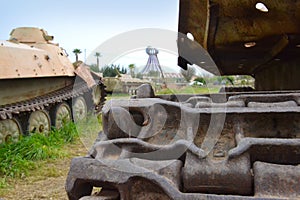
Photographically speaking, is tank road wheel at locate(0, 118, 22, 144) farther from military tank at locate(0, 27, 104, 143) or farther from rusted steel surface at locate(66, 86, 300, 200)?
rusted steel surface at locate(66, 86, 300, 200)

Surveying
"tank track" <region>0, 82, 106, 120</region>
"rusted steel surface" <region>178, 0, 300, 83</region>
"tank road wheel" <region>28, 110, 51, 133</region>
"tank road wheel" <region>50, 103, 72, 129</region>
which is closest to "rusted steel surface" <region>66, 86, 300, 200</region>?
"rusted steel surface" <region>178, 0, 300, 83</region>

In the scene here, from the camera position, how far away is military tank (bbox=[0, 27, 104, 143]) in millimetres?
7180

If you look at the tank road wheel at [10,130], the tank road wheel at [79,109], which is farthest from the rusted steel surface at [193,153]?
the tank road wheel at [79,109]

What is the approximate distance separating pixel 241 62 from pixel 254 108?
2.78m

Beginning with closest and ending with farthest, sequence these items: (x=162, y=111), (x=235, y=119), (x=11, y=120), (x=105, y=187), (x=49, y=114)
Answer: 1. (x=105, y=187)
2. (x=235, y=119)
3. (x=162, y=111)
4. (x=11, y=120)
5. (x=49, y=114)

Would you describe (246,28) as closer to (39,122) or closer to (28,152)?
(28,152)

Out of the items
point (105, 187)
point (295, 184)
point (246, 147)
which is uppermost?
point (246, 147)

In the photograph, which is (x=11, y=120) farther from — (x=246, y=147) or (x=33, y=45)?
(x=246, y=147)

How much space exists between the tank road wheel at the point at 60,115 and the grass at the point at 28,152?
60 cm

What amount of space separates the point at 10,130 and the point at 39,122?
113 cm

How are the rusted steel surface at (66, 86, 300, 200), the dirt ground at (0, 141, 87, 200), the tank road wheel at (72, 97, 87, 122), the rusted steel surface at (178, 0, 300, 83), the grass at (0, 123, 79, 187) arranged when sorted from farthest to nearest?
1. the tank road wheel at (72, 97, 87, 122)
2. the grass at (0, 123, 79, 187)
3. the dirt ground at (0, 141, 87, 200)
4. the rusted steel surface at (178, 0, 300, 83)
5. the rusted steel surface at (66, 86, 300, 200)

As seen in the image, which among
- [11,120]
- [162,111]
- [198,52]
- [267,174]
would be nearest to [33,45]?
[11,120]

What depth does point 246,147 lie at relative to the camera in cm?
146

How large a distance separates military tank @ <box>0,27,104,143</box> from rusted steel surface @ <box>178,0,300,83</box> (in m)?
4.54
